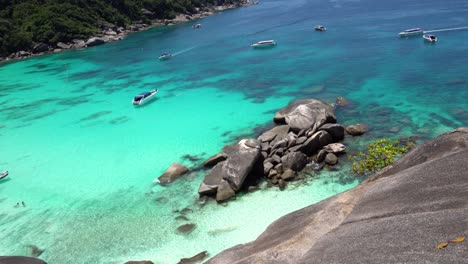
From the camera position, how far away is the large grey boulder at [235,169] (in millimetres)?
25203

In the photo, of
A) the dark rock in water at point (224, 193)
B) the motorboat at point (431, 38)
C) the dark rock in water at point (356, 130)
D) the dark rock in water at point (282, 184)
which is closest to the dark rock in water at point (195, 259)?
the dark rock in water at point (224, 193)

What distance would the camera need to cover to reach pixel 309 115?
104 feet

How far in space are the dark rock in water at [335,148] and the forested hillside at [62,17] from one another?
95.0 m

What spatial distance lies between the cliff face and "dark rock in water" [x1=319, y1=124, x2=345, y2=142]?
16378 millimetres

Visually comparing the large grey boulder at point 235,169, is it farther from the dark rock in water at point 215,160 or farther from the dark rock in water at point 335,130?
the dark rock in water at point 335,130

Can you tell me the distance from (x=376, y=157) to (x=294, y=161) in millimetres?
5647

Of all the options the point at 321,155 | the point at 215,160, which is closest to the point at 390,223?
the point at 321,155

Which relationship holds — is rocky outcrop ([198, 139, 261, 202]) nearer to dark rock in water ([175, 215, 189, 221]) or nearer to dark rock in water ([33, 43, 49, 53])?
dark rock in water ([175, 215, 189, 221])

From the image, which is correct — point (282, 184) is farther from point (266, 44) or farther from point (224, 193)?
point (266, 44)

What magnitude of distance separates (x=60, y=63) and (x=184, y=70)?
34.6 m

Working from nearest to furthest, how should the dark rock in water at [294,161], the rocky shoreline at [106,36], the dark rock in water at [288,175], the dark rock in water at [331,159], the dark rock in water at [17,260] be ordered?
the dark rock in water at [17,260]
the dark rock in water at [288,175]
the dark rock in water at [294,161]
the dark rock in water at [331,159]
the rocky shoreline at [106,36]

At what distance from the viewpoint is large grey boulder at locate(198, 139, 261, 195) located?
25.2m

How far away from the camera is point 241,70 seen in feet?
201

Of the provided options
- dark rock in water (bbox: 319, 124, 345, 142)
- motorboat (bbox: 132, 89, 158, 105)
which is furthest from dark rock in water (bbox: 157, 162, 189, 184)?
motorboat (bbox: 132, 89, 158, 105)
